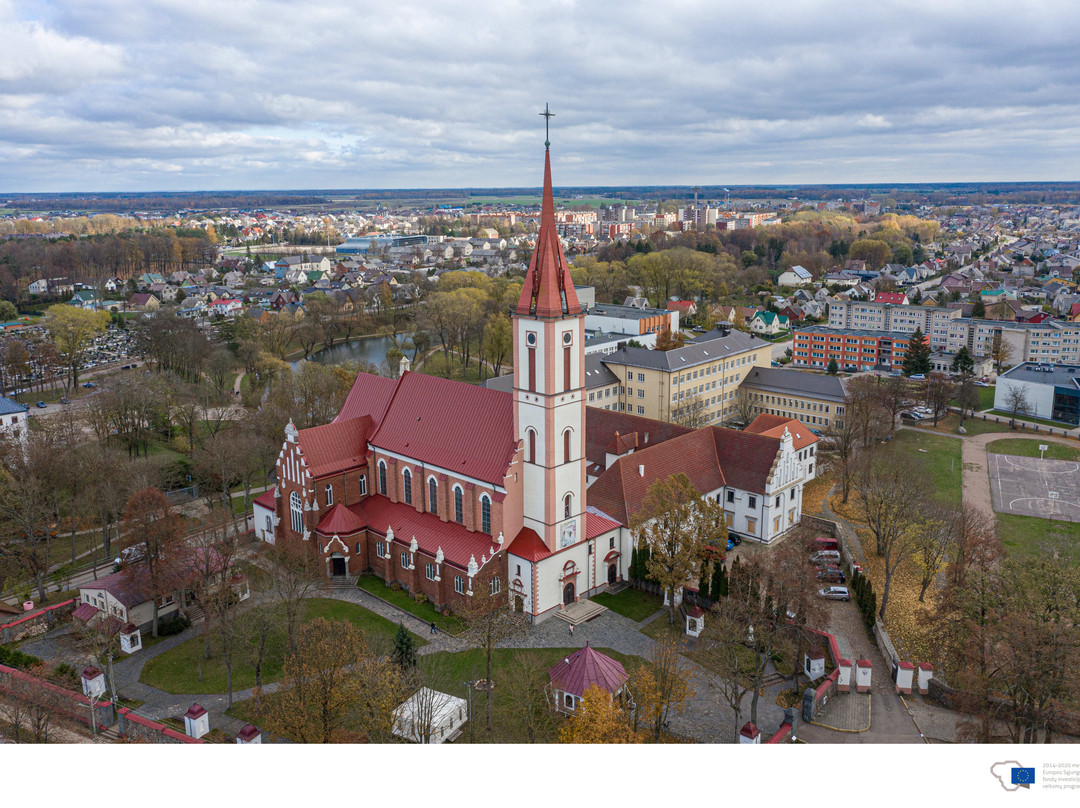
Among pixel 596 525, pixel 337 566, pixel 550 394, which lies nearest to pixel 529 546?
pixel 596 525

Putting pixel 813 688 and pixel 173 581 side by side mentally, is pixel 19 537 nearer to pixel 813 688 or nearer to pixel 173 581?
pixel 173 581

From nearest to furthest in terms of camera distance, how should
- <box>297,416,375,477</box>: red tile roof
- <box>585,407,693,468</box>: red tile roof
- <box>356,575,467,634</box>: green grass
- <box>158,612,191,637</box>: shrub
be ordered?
<box>158,612,191,637</box>: shrub < <box>356,575,467,634</box>: green grass < <box>297,416,375,477</box>: red tile roof < <box>585,407,693,468</box>: red tile roof

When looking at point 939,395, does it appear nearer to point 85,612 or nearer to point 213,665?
point 213,665

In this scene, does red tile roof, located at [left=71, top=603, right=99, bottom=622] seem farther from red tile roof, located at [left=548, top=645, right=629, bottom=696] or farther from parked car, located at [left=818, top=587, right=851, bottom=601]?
parked car, located at [left=818, top=587, right=851, bottom=601]

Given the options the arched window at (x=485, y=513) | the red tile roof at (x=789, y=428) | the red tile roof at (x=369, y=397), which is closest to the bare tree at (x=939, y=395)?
the red tile roof at (x=789, y=428)

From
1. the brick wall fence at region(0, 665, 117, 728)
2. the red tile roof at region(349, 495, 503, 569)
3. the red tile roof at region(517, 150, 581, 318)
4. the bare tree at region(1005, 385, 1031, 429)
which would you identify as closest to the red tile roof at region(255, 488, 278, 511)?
the red tile roof at region(349, 495, 503, 569)

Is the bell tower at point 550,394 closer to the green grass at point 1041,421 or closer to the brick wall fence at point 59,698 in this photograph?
the brick wall fence at point 59,698
